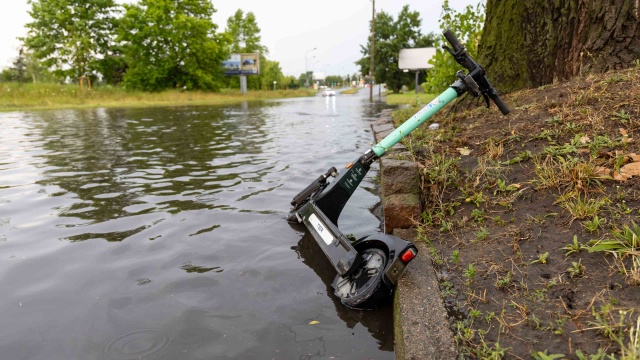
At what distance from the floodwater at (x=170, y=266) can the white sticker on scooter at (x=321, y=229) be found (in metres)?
0.36

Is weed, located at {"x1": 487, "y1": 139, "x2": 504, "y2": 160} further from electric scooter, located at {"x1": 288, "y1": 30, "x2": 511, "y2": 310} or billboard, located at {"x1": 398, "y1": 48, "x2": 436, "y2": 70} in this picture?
billboard, located at {"x1": 398, "y1": 48, "x2": 436, "y2": 70}

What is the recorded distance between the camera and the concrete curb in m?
2.00

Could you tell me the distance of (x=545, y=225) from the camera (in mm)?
2865

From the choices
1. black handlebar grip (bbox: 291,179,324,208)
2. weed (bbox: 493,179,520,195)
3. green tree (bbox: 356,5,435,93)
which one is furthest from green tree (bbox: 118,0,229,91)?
weed (bbox: 493,179,520,195)

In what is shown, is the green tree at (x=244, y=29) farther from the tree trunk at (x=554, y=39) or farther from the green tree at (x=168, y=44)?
the tree trunk at (x=554, y=39)

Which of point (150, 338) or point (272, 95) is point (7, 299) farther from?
point (272, 95)

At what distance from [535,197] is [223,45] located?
52.1 metres

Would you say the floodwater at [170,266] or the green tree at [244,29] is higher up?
the green tree at [244,29]

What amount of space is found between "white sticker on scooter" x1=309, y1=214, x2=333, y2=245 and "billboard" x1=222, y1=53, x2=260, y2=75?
56.5 m

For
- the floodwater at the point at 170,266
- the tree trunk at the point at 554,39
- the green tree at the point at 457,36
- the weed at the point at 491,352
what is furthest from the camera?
the green tree at the point at 457,36

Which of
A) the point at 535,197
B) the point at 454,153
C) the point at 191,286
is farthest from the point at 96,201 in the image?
the point at 535,197

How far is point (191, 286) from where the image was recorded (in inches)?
122

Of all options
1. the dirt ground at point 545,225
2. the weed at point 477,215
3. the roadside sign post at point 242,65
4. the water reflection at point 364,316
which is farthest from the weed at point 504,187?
the roadside sign post at point 242,65

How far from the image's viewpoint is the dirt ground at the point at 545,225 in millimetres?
1968
